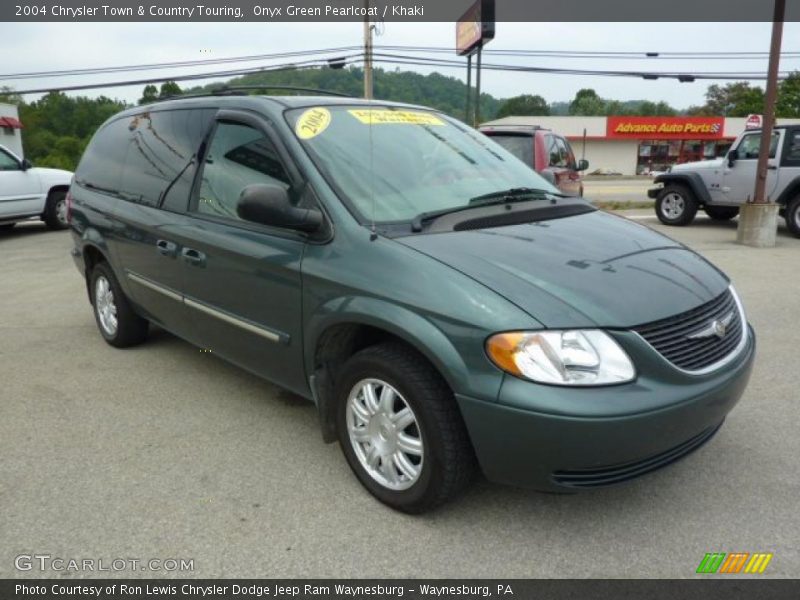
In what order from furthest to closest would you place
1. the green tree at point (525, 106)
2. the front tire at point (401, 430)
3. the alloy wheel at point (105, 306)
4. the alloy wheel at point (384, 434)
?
the green tree at point (525, 106)
the alloy wheel at point (105, 306)
the alloy wheel at point (384, 434)
the front tire at point (401, 430)

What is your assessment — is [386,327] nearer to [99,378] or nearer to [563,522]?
[563,522]

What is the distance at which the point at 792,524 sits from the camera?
258 centimetres

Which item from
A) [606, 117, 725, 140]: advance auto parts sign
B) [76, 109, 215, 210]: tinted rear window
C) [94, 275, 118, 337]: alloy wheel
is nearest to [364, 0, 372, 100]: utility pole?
[76, 109, 215, 210]: tinted rear window

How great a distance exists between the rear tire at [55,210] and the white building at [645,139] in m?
44.7

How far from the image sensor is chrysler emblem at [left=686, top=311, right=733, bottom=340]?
2.46m

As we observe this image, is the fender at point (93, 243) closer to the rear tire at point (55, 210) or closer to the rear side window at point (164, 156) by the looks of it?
the rear side window at point (164, 156)

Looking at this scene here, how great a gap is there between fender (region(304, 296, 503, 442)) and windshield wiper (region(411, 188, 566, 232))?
45 centimetres

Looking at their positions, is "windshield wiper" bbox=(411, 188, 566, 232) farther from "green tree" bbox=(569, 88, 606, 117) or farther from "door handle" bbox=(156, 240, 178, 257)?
"green tree" bbox=(569, 88, 606, 117)

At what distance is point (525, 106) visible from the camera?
96125mm

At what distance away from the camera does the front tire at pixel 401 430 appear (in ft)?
7.88

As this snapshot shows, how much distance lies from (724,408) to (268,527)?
6.21 ft
